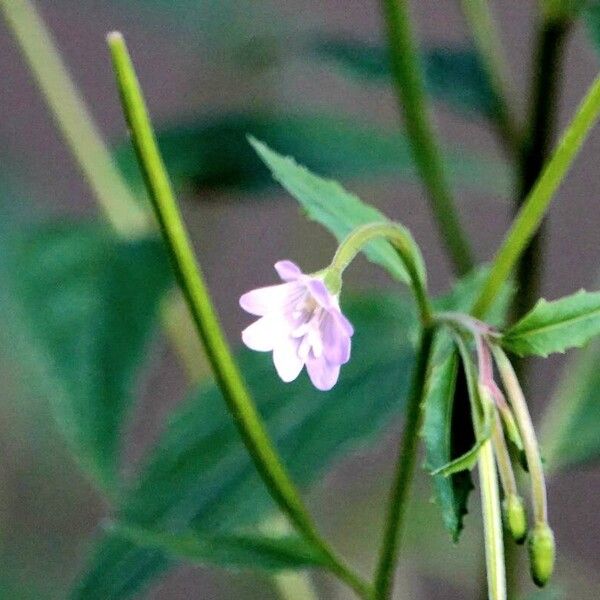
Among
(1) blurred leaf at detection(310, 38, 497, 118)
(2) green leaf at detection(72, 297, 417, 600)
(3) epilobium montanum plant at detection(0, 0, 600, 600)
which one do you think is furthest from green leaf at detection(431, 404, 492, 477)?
(1) blurred leaf at detection(310, 38, 497, 118)

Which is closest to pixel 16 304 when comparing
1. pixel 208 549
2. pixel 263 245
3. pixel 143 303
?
pixel 143 303

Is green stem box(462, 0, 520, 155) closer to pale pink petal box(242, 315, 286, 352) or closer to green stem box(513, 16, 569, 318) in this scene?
green stem box(513, 16, 569, 318)

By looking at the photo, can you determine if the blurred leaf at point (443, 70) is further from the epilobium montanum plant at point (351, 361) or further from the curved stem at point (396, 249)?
the curved stem at point (396, 249)

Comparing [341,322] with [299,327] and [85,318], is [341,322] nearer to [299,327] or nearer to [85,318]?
[299,327]

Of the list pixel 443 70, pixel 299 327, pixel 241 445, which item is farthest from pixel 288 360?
pixel 443 70

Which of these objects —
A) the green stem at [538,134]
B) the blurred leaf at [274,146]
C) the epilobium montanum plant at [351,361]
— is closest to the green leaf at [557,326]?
the epilobium montanum plant at [351,361]
